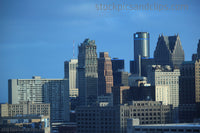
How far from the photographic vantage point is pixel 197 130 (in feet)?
586

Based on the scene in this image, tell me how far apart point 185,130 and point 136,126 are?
58.4 ft

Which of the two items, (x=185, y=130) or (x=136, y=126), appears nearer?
(x=185, y=130)

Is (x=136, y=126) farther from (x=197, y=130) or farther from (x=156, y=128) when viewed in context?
(x=197, y=130)

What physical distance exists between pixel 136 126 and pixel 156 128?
28.2 feet

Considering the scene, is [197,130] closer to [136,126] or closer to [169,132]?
[169,132]

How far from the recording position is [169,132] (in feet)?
603

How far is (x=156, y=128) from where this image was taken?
18788cm

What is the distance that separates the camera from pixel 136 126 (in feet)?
640

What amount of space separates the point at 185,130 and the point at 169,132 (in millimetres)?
4521

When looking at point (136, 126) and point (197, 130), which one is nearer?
point (197, 130)

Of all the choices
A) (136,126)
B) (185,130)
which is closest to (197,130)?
(185,130)

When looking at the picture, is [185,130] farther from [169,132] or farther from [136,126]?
[136,126]

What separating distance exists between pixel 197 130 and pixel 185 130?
375 centimetres

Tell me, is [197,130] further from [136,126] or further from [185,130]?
[136,126]
